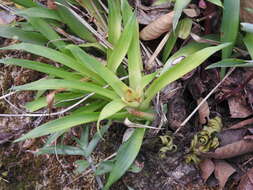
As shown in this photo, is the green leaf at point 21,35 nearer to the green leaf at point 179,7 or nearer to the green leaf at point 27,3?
→ the green leaf at point 27,3

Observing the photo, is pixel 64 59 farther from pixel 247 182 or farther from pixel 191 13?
pixel 247 182

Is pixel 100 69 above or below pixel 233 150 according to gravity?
above

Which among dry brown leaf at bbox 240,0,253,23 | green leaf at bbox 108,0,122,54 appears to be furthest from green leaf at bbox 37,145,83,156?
dry brown leaf at bbox 240,0,253,23

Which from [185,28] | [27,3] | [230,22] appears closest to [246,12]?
[230,22]

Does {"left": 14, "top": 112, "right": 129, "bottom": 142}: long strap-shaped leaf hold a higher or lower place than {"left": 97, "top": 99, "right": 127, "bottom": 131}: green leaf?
lower

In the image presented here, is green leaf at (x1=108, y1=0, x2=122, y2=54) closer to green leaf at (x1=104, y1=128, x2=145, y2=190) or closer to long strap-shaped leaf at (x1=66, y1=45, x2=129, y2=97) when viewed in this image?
long strap-shaped leaf at (x1=66, y1=45, x2=129, y2=97)

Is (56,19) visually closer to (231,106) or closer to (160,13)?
(160,13)
